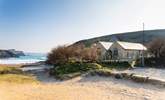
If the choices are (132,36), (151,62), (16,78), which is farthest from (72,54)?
(132,36)

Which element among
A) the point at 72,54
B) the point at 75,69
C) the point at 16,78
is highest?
the point at 72,54

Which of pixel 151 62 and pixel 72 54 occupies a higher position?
pixel 72 54

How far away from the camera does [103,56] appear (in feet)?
132

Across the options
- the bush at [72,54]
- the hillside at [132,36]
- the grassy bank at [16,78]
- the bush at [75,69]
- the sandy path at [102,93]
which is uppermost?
the hillside at [132,36]

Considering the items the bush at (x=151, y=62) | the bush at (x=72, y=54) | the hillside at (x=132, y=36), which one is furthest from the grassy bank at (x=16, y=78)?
the hillside at (x=132, y=36)

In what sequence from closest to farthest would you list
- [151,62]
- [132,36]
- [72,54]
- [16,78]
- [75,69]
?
[16,78] → [75,69] → [151,62] → [72,54] → [132,36]

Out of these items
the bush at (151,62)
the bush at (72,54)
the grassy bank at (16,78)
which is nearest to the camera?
the grassy bank at (16,78)

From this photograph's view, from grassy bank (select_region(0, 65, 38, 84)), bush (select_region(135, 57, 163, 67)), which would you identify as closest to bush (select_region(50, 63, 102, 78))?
grassy bank (select_region(0, 65, 38, 84))

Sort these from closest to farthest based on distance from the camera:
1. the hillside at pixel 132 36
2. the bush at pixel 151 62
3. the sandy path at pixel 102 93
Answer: the sandy path at pixel 102 93 → the bush at pixel 151 62 → the hillside at pixel 132 36

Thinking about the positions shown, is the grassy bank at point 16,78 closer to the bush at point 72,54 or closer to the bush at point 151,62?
the bush at point 72,54

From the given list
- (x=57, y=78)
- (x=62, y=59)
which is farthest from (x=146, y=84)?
(x=62, y=59)

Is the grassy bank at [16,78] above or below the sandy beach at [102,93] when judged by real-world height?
above

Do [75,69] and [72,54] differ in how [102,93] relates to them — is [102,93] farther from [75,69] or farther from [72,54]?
[72,54]

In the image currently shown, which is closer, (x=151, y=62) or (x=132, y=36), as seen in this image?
(x=151, y=62)
